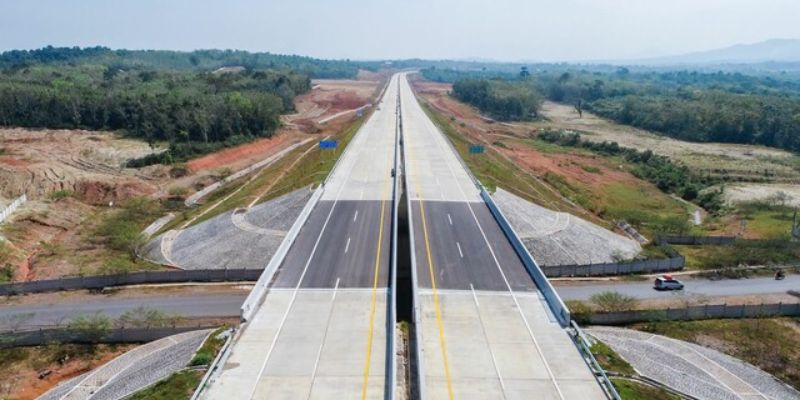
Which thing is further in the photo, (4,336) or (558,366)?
(4,336)

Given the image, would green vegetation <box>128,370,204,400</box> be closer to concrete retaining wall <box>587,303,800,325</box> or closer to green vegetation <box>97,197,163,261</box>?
green vegetation <box>97,197,163,261</box>

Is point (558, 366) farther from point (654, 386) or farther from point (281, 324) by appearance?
point (281, 324)

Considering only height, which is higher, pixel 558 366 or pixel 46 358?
pixel 558 366

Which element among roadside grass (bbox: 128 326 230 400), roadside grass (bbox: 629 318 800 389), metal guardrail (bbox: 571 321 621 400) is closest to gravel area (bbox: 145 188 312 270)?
roadside grass (bbox: 128 326 230 400)

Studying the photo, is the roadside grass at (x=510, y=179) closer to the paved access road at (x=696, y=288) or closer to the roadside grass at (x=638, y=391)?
the paved access road at (x=696, y=288)

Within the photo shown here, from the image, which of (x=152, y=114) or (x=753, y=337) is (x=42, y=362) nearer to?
(x=753, y=337)

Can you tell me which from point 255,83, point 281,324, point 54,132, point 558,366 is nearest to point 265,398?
point 281,324

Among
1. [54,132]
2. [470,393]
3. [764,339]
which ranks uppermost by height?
[54,132]
